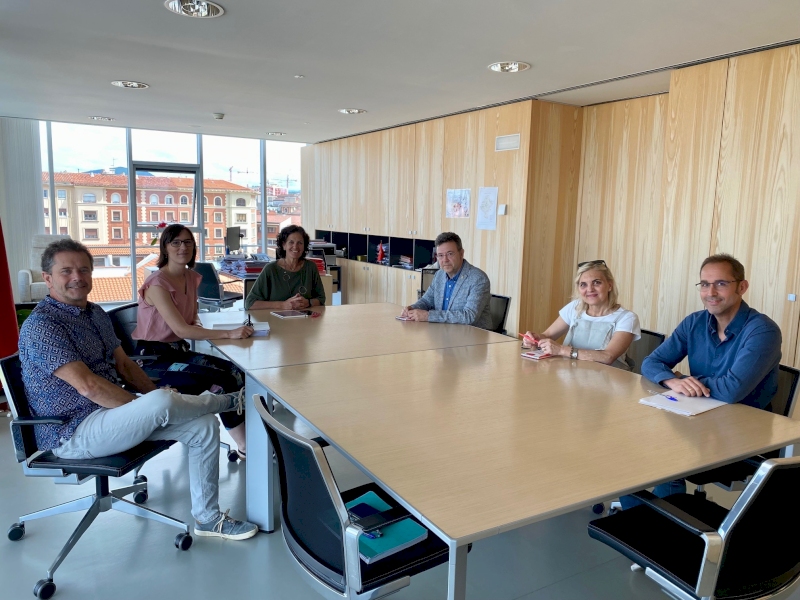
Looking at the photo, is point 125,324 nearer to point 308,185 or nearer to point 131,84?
point 131,84

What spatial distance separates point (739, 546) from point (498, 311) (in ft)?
8.49

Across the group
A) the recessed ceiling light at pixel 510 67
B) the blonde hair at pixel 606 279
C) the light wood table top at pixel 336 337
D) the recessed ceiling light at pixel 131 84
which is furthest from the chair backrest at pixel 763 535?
the recessed ceiling light at pixel 131 84

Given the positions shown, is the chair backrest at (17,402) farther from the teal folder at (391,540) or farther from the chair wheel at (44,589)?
the teal folder at (391,540)

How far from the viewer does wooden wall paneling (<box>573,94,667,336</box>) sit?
4.89m

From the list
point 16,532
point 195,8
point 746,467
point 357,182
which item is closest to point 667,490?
point 746,467

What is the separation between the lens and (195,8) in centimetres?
310

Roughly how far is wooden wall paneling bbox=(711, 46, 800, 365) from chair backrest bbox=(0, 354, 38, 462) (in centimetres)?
406

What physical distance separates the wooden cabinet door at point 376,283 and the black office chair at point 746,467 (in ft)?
17.4

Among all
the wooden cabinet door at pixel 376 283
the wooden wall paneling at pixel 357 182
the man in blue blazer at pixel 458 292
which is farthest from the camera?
the wooden wall paneling at pixel 357 182

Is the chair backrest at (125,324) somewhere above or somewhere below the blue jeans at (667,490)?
above

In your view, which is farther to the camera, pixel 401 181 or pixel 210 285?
pixel 401 181

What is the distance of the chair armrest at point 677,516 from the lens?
56.4 inches

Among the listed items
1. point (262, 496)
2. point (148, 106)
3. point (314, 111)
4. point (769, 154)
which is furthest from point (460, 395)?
point (148, 106)

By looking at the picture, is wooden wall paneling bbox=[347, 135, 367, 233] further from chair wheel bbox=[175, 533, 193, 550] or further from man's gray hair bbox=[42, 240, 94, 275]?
chair wheel bbox=[175, 533, 193, 550]
